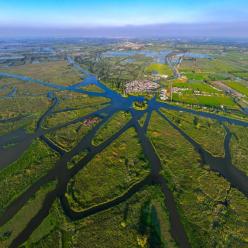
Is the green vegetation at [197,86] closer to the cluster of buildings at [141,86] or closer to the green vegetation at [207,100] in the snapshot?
the green vegetation at [207,100]

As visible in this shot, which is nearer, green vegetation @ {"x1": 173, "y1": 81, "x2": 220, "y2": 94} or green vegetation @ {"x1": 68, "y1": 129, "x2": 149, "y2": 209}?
green vegetation @ {"x1": 68, "y1": 129, "x2": 149, "y2": 209}

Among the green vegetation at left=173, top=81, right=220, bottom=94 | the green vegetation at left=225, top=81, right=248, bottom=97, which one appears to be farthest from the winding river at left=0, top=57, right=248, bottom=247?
the green vegetation at left=225, top=81, right=248, bottom=97

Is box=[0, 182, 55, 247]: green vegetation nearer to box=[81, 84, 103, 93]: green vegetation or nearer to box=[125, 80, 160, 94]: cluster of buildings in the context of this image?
box=[125, 80, 160, 94]: cluster of buildings

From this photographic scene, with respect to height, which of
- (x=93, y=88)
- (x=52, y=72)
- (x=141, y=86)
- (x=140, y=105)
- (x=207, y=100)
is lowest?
(x=52, y=72)

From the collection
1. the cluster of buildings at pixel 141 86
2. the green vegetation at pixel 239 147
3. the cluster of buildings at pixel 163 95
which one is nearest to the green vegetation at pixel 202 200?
the green vegetation at pixel 239 147

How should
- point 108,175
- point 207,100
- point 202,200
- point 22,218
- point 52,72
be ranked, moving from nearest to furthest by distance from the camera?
point 22,218 → point 202,200 → point 108,175 → point 207,100 → point 52,72

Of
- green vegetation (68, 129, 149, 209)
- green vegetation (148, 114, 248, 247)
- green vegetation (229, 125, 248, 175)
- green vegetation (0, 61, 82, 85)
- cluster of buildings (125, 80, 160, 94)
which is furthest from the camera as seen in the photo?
green vegetation (0, 61, 82, 85)

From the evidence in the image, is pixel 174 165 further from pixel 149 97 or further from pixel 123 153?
pixel 149 97

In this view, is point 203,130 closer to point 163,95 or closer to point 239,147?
point 239,147

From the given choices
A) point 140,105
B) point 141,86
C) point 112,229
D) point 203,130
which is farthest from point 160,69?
point 112,229
